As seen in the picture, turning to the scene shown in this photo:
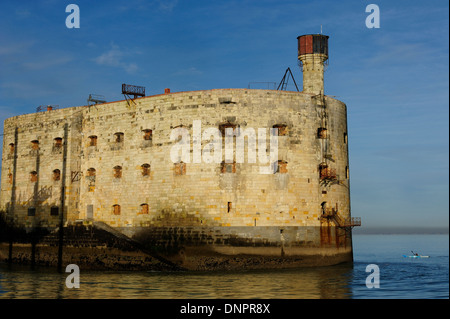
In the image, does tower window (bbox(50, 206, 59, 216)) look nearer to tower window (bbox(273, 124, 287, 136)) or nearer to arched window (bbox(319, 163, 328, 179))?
tower window (bbox(273, 124, 287, 136))

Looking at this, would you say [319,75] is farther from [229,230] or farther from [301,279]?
[301,279]

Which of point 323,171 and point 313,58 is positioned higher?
point 313,58

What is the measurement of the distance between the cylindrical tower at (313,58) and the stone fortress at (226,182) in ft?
0.25

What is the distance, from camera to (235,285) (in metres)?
28.0

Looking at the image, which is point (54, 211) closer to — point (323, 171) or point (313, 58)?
point (323, 171)

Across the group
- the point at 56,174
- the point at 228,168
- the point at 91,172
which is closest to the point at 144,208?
the point at 91,172

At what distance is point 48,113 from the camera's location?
4425cm

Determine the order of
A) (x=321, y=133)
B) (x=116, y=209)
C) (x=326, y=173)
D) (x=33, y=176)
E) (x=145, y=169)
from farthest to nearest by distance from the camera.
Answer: (x=33, y=176), (x=116, y=209), (x=145, y=169), (x=321, y=133), (x=326, y=173)

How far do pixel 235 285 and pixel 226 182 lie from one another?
345 inches

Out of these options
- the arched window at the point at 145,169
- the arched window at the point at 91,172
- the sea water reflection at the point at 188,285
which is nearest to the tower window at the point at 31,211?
the arched window at the point at 91,172

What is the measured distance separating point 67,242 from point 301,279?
63.0 feet
